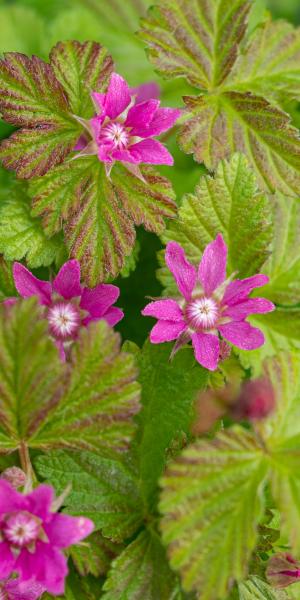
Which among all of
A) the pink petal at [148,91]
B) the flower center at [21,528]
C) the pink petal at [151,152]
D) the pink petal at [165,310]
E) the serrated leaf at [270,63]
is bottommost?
the flower center at [21,528]

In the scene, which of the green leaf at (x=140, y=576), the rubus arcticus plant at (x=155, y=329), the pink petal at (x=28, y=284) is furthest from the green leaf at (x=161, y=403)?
the pink petal at (x=28, y=284)

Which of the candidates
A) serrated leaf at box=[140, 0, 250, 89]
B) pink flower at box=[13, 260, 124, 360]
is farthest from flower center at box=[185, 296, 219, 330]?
serrated leaf at box=[140, 0, 250, 89]

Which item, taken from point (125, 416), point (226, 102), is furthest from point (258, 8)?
point (125, 416)

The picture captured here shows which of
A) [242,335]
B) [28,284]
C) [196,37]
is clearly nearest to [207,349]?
[242,335]

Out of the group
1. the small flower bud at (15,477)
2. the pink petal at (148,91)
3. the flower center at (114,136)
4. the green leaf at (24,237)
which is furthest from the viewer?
the pink petal at (148,91)

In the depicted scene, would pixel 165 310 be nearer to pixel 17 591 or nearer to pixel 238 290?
pixel 238 290

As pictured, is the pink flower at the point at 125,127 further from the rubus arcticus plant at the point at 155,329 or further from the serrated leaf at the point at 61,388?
the serrated leaf at the point at 61,388

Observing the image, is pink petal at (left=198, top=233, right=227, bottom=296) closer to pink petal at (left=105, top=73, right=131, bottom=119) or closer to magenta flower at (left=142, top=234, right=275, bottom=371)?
magenta flower at (left=142, top=234, right=275, bottom=371)

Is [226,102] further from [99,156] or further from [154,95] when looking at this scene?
[154,95]
